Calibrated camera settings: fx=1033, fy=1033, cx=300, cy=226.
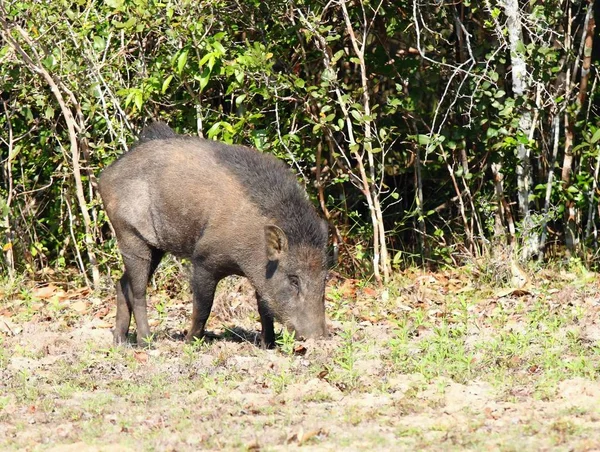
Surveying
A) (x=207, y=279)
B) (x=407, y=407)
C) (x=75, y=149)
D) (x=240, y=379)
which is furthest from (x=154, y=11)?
(x=407, y=407)

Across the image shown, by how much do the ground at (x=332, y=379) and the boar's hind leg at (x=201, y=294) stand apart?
0.61 feet

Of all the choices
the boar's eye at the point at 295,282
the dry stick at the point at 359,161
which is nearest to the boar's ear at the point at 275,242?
the boar's eye at the point at 295,282

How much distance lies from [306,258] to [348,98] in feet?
7.74

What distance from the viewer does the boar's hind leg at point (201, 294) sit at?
290 inches

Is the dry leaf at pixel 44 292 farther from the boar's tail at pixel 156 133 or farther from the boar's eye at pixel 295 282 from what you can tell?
the boar's eye at pixel 295 282

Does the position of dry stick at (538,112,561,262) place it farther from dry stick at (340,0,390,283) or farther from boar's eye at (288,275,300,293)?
boar's eye at (288,275,300,293)

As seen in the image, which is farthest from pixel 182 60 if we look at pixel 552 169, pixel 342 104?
pixel 552 169

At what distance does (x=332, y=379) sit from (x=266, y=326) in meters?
1.37

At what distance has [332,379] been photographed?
6137mm

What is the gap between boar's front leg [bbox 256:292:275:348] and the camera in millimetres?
7350

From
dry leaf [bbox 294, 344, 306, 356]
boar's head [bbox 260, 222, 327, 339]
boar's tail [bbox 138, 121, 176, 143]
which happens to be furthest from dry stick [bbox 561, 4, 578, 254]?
dry leaf [bbox 294, 344, 306, 356]

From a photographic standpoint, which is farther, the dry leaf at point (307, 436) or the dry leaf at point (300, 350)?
the dry leaf at point (300, 350)

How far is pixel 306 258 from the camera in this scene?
23.6 ft

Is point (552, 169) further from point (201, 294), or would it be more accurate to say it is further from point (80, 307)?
point (80, 307)
